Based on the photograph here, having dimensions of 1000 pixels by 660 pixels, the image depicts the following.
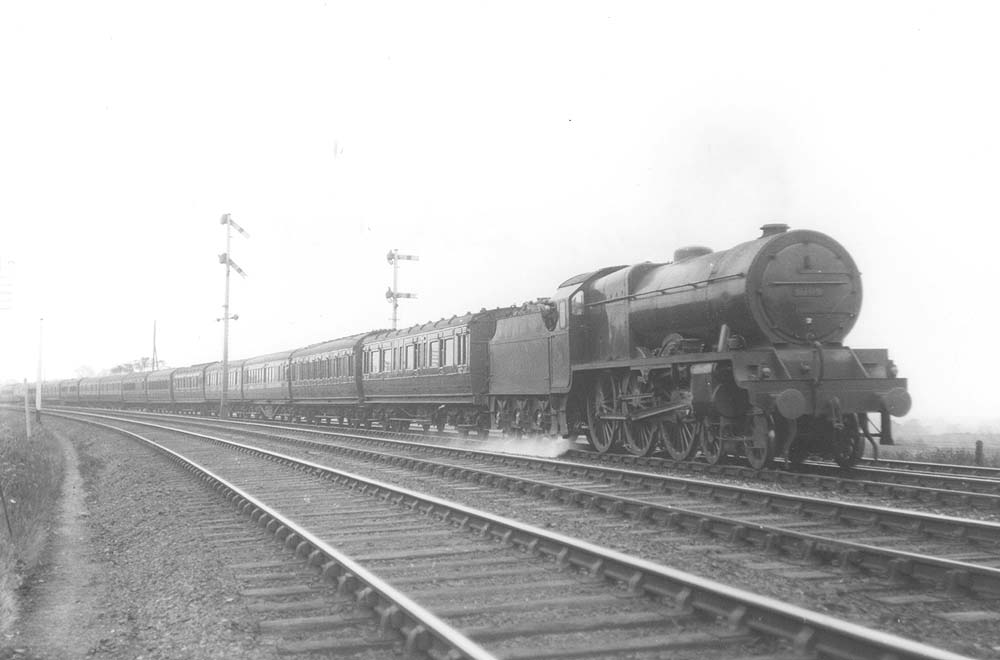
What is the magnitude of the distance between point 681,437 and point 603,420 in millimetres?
2134

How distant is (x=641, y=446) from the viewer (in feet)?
44.1

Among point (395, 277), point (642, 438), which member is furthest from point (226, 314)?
point (642, 438)

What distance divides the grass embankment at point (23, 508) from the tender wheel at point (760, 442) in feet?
26.2

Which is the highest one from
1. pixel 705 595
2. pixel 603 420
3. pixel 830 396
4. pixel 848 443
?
pixel 830 396

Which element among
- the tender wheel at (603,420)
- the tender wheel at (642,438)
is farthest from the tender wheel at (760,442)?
the tender wheel at (603,420)

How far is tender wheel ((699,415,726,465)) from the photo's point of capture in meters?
11.3

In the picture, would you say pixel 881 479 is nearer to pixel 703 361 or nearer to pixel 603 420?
pixel 703 361

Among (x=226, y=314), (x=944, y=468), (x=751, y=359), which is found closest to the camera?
(x=751, y=359)

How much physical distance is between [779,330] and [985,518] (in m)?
3.80

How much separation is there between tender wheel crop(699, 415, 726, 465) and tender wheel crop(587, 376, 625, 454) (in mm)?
2170

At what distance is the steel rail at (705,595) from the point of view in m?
3.70

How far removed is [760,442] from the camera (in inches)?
424

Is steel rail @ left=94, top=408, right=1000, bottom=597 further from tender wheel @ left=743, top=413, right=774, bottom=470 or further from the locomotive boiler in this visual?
tender wheel @ left=743, top=413, right=774, bottom=470

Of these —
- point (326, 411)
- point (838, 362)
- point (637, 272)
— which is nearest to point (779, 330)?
point (838, 362)
